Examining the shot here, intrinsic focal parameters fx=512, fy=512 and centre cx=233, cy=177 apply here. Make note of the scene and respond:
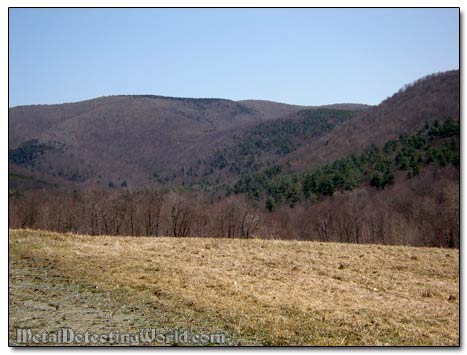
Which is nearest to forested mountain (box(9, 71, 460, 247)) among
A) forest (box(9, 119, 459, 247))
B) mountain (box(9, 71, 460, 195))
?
forest (box(9, 119, 459, 247))

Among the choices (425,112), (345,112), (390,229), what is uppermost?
(345,112)

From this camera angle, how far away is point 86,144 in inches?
5891

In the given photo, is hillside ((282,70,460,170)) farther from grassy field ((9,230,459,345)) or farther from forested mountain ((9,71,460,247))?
grassy field ((9,230,459,345))

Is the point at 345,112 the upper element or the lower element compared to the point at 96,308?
upper

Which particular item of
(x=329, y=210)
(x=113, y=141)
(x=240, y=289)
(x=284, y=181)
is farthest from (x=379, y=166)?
(x=113, y=141)

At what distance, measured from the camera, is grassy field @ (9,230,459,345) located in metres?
7.68

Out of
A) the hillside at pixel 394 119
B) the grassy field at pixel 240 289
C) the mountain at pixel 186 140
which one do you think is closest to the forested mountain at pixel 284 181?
the hillside at pixel 394 119

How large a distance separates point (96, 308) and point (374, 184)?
45.5 m

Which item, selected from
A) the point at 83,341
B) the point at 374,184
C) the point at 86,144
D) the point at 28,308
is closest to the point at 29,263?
the point at 28,308

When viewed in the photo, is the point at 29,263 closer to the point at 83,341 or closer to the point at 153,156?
the point at 83,341

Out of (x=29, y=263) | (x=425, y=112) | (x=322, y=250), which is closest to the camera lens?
(x=29, y=263)

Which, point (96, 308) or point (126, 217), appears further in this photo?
point (126, 217)

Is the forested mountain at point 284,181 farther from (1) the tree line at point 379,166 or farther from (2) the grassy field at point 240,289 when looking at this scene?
(2) the grassy field at point 240,289

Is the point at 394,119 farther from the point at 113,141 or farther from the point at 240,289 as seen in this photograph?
the point at 113,141
